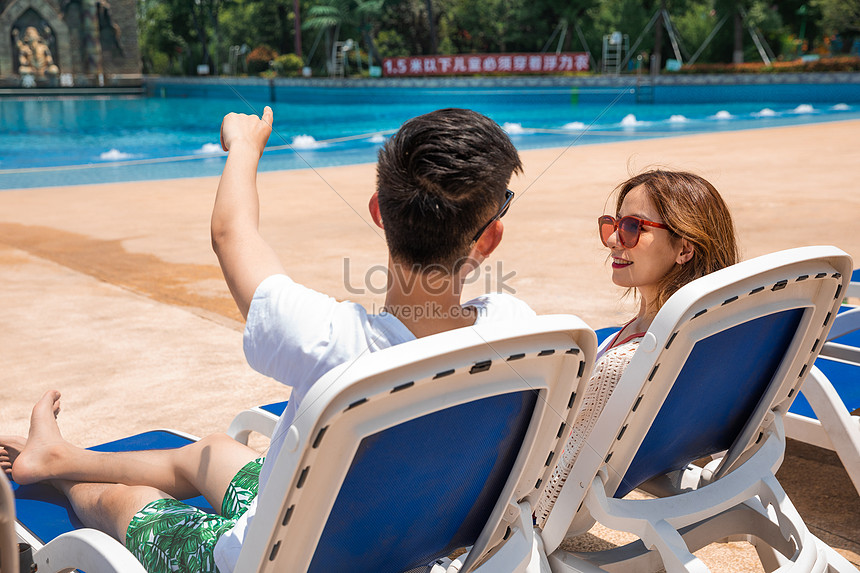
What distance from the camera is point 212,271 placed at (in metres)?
5.69

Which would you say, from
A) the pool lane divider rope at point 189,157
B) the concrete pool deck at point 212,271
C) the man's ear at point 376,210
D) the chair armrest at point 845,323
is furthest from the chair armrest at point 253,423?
the pool lane divider rope at point 189,157

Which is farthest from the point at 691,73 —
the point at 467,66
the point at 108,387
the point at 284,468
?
the point at 284,468

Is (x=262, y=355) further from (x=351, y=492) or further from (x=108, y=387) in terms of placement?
(x=108, y=387)

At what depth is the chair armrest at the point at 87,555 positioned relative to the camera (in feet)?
4.33

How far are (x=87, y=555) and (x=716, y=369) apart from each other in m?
1.21

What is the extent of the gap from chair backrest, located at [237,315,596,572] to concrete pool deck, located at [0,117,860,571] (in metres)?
1.20

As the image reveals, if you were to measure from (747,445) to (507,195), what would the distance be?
91 centimetres

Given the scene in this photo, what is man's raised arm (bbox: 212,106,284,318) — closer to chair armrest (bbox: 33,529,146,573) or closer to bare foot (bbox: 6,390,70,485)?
chair armrest (bbox: 33,529,146,573)

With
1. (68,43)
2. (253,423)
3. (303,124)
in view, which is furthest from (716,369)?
(68,43)

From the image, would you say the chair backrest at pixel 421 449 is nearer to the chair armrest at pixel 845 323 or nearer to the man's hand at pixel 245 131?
the man's hand at pixel 245 131

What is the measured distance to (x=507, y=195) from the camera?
49.9 inches

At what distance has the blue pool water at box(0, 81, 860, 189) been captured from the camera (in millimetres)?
13680

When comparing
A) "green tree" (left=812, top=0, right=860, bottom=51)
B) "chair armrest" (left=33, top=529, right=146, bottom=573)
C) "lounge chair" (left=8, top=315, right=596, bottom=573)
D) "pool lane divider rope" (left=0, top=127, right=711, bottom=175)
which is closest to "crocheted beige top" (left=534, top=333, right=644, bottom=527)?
"lounge chair" (left=8, top=315, right=596, bottom=573)

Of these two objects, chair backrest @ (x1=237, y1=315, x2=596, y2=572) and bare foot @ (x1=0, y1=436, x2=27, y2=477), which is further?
bare foot @ (x1=0, y1=436, x2=27, y2=477)
